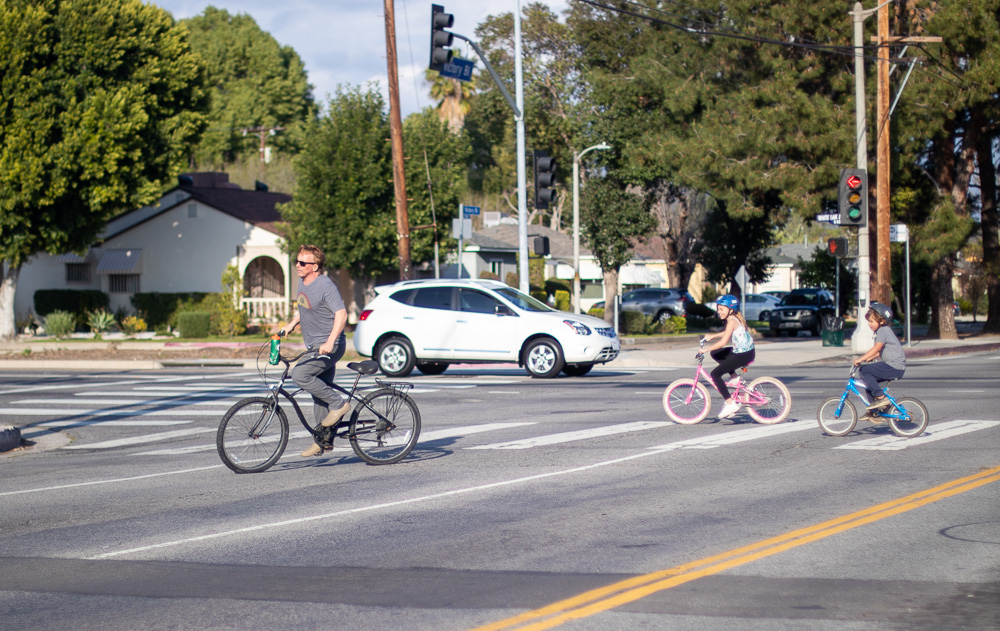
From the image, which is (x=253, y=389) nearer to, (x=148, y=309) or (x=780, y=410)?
(x=780, y=410)

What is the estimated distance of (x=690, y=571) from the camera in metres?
5.99

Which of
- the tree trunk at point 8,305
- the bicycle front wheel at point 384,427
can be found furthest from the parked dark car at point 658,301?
the bicycle front wheel at point 384,427

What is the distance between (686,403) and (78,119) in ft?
85.6

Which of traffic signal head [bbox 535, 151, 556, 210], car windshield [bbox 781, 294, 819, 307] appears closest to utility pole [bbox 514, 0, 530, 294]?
traffic signal head [bbox 535, 151, 556, 210]

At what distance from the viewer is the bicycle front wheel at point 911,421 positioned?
11594 mm

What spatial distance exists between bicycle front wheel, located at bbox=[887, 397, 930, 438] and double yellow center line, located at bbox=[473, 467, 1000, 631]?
131 inches

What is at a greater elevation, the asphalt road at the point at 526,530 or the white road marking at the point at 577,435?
the white road marking at the point at 577,435

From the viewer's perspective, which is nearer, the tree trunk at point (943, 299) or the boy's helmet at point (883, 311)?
the boy's helmet at point (883, 311)

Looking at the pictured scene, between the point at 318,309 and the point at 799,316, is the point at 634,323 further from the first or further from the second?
the point at 318,309

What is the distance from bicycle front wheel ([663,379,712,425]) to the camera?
42.5ft

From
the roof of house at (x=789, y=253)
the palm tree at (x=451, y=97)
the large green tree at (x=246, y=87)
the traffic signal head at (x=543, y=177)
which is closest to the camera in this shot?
the traffic signal head at (x=543, y=177)

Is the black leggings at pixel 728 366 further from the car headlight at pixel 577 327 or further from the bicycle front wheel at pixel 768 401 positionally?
the car headlight at pixel 577 327

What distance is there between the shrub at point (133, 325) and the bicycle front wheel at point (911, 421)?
29.5 metres

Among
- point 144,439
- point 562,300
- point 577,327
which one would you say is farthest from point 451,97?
point 144,439
